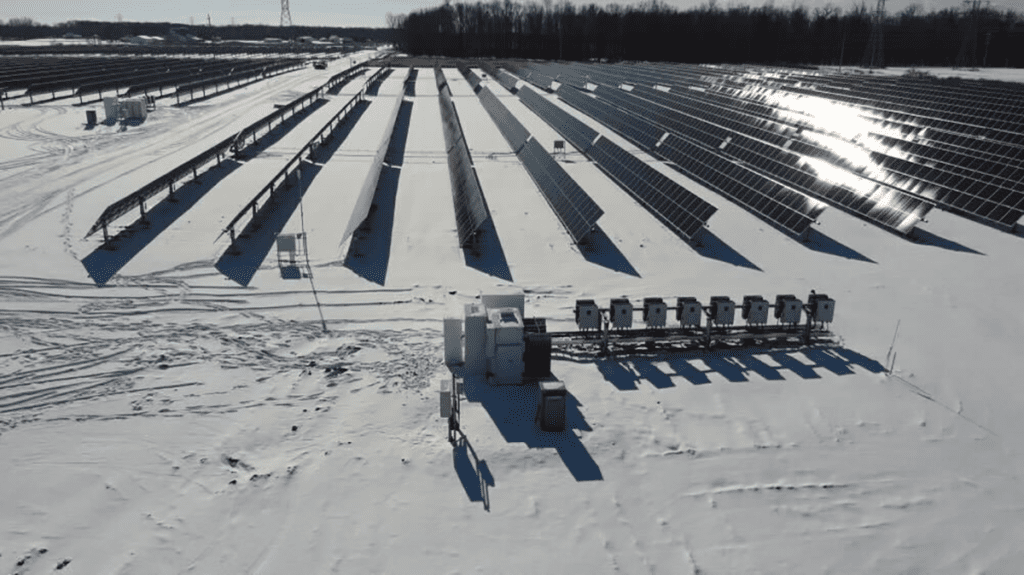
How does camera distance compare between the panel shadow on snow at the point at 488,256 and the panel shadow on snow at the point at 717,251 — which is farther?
the panel shadow on snow at the point at 717,251

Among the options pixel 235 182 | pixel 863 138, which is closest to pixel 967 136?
pixel 863 138

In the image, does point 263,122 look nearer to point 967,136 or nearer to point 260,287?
point 260,287

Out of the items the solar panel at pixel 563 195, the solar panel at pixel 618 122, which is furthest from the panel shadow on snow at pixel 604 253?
the solar panel at pixel 618 122

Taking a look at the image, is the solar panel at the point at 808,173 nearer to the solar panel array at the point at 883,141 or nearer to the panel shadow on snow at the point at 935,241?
the solar panel array at the point at 883,141

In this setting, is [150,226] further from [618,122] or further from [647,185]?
[618,122]

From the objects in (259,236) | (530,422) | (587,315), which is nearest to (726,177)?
(587,315)
